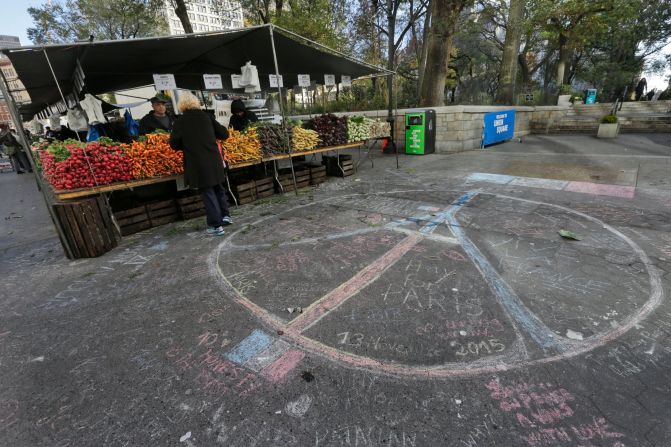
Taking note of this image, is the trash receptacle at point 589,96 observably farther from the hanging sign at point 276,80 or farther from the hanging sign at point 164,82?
the hanging sign at point 164,82

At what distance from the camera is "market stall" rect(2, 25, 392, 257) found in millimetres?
5027

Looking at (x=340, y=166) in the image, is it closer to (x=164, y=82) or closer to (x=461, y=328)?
(x=164, y=82)

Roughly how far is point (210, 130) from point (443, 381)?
4.83 metres

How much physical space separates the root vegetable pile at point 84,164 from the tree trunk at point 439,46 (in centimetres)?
1173

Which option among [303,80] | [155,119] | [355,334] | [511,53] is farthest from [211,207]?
[511,53]

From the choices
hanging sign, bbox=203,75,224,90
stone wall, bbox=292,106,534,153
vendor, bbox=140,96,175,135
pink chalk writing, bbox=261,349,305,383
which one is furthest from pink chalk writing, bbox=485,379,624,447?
stone wall, bbox=292,106,534,153

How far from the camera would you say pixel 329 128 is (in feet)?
27.8

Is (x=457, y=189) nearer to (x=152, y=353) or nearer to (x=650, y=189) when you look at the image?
(x=650, y=189)

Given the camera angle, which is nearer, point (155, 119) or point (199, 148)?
point (199, 148)

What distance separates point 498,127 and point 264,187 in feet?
39.0

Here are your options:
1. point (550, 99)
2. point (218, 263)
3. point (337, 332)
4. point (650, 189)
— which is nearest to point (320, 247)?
point (218, 263)

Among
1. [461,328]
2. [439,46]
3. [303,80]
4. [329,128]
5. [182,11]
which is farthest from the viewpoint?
[182,11]

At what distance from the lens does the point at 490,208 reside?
583cm

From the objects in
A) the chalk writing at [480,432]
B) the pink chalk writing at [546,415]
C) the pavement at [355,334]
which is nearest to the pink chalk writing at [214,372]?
the pavement at [355,334]
